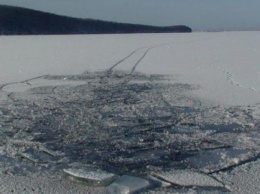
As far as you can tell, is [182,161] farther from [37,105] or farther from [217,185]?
[37,105]

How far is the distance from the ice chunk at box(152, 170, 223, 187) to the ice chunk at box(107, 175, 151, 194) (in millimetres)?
181

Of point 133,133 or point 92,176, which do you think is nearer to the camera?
point 92,176

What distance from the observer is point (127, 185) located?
3.18 metres

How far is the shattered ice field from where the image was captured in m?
3.33

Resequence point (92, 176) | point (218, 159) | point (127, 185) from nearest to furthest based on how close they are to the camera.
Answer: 1. point (127, 185)
2. point (92, 176)
3. point (218, 159)

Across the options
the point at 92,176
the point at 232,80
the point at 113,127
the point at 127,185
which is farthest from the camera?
the point at 232,80

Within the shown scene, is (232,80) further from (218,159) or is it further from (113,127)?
(218,159)

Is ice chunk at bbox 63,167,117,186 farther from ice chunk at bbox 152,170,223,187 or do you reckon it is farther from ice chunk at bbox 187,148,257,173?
ice chunk at bbox 187,148,257,173

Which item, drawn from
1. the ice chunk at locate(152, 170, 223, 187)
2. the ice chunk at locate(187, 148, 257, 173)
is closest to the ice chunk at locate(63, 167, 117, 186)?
the ice chunk at locate(152, 170, 223, 187)

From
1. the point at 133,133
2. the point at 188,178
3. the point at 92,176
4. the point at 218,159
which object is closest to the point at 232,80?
the point at 133,133

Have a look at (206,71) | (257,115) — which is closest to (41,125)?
(257,115)

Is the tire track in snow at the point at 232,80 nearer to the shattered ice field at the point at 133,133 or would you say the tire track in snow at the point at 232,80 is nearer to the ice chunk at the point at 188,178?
the shattered ice field at the point at 133,133

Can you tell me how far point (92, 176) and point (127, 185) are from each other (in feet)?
0.90

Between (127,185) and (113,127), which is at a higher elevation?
(127,185)
